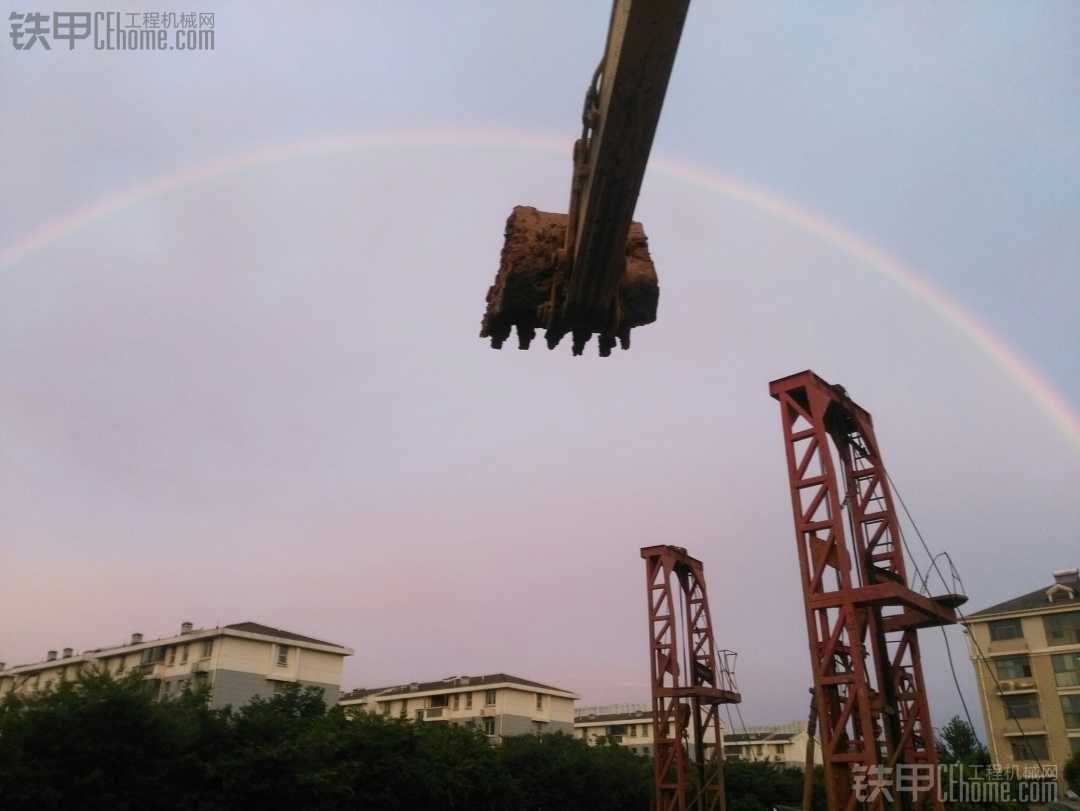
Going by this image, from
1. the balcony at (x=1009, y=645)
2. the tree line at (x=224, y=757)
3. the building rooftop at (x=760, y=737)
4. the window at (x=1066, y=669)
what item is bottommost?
the tree line at (x=224, y=757)

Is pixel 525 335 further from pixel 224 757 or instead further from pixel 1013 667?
pixel 1013 667

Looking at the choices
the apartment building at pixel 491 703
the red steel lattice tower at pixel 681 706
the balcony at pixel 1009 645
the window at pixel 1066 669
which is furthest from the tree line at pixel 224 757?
the window at pixel 1066 669

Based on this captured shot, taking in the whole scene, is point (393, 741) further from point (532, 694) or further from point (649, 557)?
point (532, 694)

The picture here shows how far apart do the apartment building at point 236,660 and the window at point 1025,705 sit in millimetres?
31445

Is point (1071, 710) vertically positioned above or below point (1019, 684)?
below

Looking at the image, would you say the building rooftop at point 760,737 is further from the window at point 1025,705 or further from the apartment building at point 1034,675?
the window at point 1025,705

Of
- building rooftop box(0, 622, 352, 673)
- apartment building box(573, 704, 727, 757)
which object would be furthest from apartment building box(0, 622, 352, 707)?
apartment building box(573, 704, 727, 757)

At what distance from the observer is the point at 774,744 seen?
6338 centimetres

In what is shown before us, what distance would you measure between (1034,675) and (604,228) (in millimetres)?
44202

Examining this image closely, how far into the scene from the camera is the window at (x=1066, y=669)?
38.1 metres

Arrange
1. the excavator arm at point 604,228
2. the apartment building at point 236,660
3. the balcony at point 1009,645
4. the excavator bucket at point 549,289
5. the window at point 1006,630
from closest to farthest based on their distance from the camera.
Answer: the excavator arm at point 604,228
the excavator bucket at point 549,289
the apartment building at point 236,660
the balcony at point 1009,645
the window at point 1006,630

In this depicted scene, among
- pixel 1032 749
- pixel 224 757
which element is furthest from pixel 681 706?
pixel 1032 749

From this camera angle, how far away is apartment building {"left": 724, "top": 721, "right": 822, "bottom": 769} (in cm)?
6269

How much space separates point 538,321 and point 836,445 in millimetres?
11686
